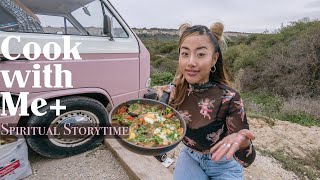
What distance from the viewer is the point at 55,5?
3.90 meters

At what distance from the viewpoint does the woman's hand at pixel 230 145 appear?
1.42 m

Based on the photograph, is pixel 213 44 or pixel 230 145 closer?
pixel 230 145

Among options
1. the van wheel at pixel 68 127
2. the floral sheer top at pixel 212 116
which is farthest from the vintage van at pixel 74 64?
the floral sheer top at pixel 212 116

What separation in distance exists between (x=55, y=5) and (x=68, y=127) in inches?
66.6

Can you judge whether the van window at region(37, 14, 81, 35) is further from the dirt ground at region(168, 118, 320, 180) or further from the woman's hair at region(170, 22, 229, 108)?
the dirt ground at region(168, 118, 320, 180)

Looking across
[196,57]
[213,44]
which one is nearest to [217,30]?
[213,44]

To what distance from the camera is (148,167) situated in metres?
3.32

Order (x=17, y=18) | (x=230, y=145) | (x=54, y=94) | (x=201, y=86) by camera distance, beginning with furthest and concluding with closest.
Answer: (x=54, y=94) < (x=17, y=18) < (x=201, y=86) < (x=230, y=145)

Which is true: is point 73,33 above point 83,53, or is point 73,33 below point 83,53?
above

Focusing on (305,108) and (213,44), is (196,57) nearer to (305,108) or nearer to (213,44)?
(213,44)

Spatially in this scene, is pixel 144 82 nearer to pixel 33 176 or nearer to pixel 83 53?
pixel 83 53

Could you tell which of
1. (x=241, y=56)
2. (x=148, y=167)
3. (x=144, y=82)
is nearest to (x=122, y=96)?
(x=144, y=82)

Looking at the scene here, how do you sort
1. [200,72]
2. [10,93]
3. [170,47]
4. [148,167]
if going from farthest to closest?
[170,47] → [148,167] → [10,93] → [200,72]

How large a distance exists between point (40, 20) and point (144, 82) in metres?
1.70
